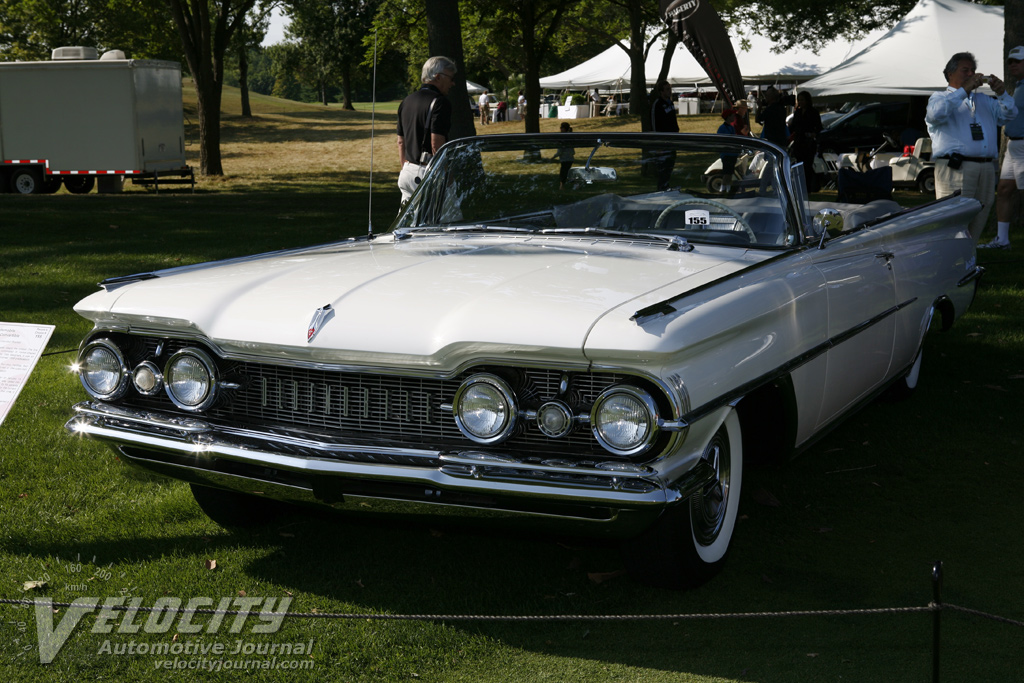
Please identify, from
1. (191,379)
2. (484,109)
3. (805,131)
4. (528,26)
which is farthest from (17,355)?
(484,109)

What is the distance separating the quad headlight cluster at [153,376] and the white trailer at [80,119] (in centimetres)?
1685

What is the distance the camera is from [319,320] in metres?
2.91

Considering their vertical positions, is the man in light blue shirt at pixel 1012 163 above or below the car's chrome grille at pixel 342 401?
above

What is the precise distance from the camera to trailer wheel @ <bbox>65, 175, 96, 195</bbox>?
2028 centimetres

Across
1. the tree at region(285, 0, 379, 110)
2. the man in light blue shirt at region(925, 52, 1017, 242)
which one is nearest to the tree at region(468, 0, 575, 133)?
the man in light blue shirt at region(925, 52, 1017, 242)

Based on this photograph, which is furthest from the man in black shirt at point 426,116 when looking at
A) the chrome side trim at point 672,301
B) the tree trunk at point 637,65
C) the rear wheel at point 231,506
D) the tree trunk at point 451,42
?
the tree trunk at point 637,65

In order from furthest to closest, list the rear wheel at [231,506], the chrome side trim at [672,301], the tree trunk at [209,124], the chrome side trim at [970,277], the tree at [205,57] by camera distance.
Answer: the tree trunk at [209,124] < the tree at [205,57] < the chrome side trim at [970,277] < the rear wheel at [231,506] < the chrome side trim at [672,301]

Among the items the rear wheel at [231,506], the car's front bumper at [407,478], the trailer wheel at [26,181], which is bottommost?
the rear wheel at [231,506]

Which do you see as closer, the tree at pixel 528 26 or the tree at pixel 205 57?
the tree at pixel 205 57

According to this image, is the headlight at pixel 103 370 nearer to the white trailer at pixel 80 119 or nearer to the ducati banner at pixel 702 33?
the ducati banner at pixel 702 33

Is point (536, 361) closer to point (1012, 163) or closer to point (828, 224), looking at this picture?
point (828, 224)

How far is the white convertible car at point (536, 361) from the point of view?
105 inches

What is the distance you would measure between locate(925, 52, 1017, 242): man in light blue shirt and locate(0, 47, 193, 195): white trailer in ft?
48.8

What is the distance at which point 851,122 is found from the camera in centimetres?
2097
